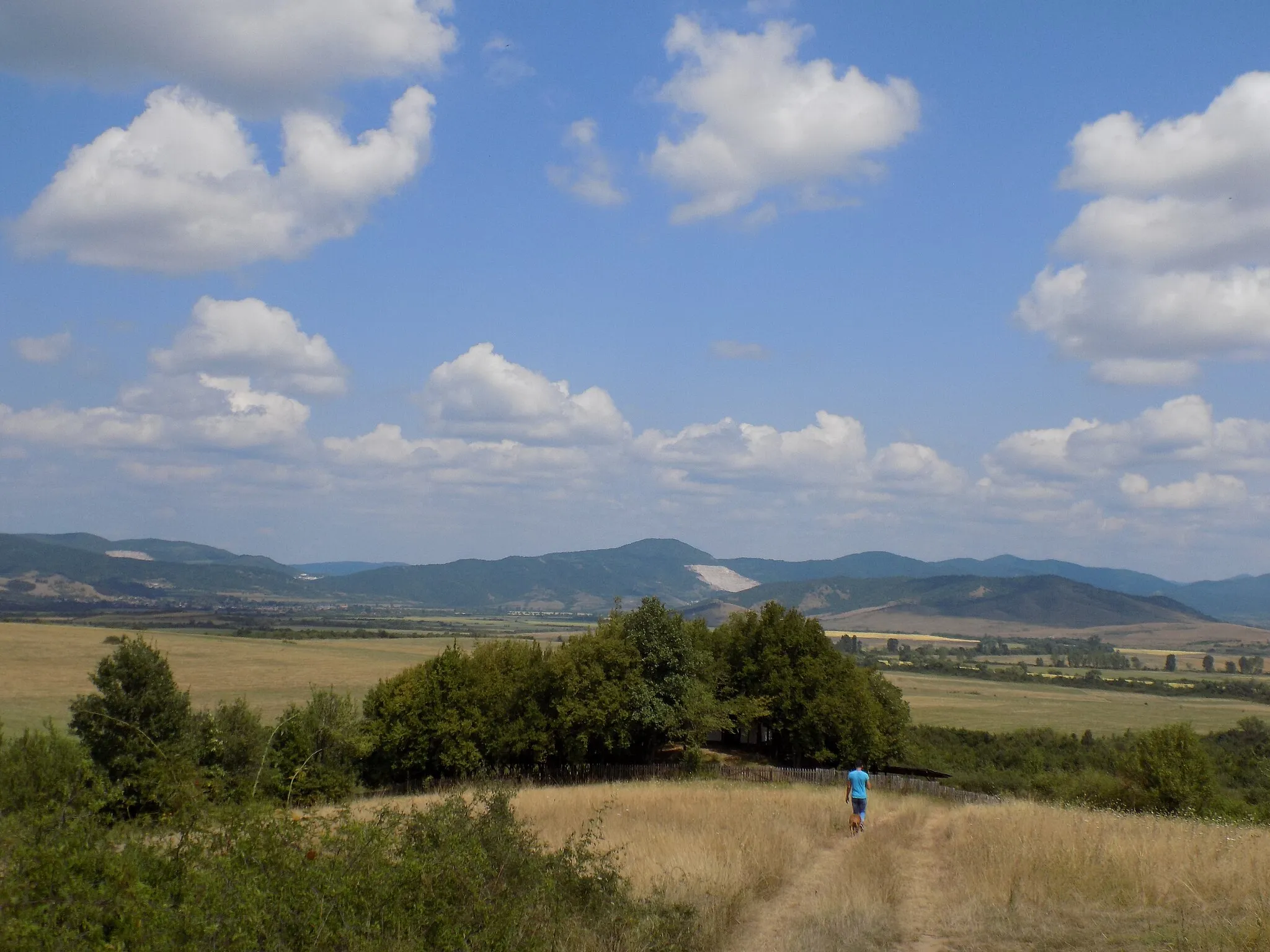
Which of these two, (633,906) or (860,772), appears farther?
(860,772)

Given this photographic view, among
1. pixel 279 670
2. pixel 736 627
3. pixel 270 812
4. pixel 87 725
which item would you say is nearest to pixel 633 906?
pixel 270 812

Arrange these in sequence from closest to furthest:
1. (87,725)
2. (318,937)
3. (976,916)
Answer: (318,937)
(976,916)
(87,725)

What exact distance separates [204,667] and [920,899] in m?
114

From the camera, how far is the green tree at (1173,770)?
4344 centimetres

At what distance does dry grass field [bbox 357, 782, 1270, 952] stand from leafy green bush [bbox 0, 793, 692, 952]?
6.04 feet

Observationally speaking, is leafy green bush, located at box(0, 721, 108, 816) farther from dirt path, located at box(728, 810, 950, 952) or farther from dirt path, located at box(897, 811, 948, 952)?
dirt path, located at box(897, 811, 948, 952)

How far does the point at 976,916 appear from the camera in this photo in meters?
12.0

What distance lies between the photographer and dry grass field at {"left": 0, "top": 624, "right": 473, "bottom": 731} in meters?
79.5

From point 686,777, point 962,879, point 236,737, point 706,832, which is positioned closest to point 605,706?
point 686,777

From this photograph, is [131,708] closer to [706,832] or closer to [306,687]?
[706,832]

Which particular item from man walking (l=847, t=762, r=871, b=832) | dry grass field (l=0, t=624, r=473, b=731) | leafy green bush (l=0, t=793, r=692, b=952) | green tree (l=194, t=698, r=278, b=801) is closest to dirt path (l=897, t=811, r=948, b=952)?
man walking (l=847, t=762, r=871, b=832)

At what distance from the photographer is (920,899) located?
13.5 metres

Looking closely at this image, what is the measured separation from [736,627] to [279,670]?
73.8 metres

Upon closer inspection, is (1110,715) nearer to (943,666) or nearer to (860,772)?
(943,666)
